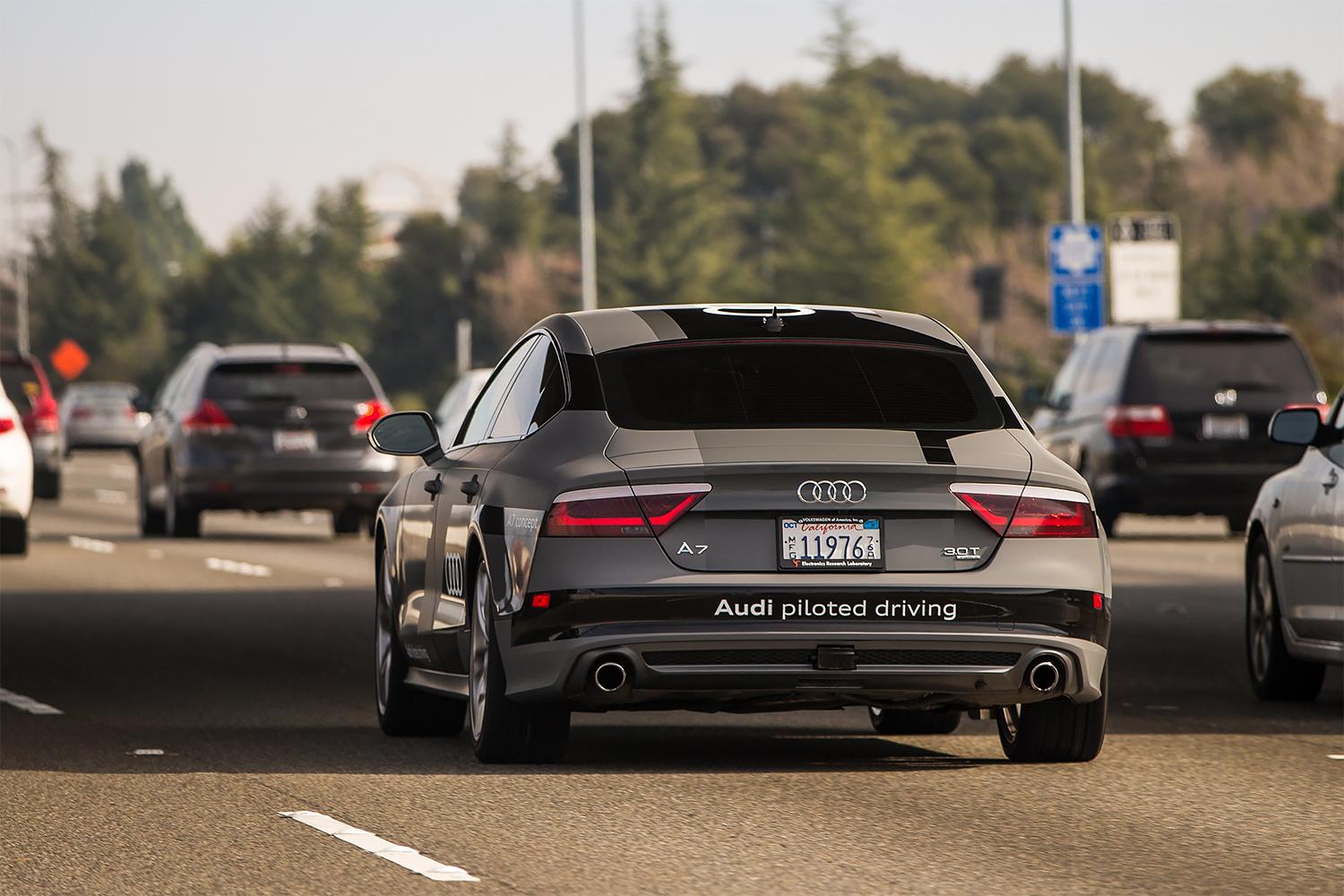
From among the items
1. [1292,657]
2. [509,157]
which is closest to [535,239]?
[509,157]

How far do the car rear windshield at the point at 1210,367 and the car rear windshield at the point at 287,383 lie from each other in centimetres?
715

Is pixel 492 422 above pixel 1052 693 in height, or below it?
above

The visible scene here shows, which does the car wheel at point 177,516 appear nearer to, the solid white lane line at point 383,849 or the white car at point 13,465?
the white car at point 13,465

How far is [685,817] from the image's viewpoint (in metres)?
9.18

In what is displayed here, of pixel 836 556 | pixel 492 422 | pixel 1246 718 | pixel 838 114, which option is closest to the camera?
pixel 836 556

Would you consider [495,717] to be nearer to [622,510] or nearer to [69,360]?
[622,510]

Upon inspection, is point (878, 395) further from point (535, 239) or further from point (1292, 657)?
point (535, 239)

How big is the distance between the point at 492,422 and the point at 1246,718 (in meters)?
3.46

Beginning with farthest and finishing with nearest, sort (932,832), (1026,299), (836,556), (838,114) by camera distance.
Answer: (838,114) → (1026,299) → (836,556) → (932,832)

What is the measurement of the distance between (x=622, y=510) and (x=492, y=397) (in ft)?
6.55

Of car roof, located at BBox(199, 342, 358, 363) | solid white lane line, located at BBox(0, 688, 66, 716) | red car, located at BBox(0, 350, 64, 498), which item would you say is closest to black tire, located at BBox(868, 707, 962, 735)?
solid white lane line, located at BBox(0, 688, 66, 716)

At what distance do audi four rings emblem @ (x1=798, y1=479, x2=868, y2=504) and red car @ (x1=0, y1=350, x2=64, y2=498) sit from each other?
25605mm

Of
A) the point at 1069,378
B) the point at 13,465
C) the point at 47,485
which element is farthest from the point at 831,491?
the point at 47,485

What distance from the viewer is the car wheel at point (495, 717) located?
33.4 ft
